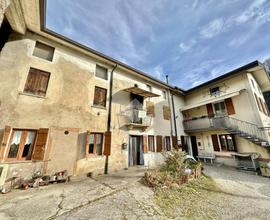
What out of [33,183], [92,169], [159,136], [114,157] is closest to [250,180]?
[159,136]

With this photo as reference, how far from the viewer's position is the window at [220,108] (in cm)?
1292

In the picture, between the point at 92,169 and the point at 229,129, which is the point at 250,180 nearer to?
the point at 229,129

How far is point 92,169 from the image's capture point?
7.98 meters

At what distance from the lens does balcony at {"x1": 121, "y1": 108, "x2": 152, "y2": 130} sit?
10391 mm

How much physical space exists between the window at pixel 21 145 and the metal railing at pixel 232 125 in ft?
47.5

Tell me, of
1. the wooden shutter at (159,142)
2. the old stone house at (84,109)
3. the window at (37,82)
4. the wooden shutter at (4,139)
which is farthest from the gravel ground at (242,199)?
the window at (37,82)

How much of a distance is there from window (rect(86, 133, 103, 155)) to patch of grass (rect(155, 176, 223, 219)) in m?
4.70

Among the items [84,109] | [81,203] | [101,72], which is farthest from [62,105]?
[81,203]

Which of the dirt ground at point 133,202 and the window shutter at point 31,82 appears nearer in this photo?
the dirt ground at point 133,202

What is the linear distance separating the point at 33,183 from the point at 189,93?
1727 centimetres

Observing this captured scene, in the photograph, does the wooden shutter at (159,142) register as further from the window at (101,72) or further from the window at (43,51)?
the window at (43,51)

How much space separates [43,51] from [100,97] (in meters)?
4.56

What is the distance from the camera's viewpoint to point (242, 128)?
36.1ft

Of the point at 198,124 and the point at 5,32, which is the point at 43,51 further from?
the point at 198,124
